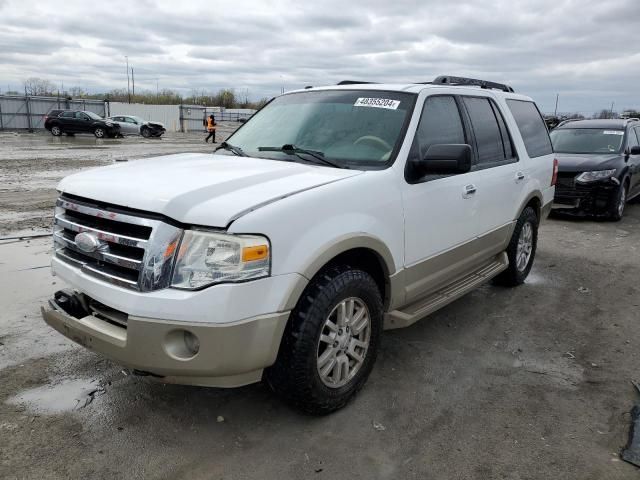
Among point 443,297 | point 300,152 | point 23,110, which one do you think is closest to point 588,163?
point 443,297

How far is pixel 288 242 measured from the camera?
2680mm

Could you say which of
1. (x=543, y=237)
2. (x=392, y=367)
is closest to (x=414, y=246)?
(x=392, y=367)

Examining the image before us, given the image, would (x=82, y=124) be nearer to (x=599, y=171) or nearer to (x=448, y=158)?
(x=599, y=171)

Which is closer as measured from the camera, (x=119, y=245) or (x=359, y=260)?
(x=119, y=245)

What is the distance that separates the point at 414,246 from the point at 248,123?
1946mm

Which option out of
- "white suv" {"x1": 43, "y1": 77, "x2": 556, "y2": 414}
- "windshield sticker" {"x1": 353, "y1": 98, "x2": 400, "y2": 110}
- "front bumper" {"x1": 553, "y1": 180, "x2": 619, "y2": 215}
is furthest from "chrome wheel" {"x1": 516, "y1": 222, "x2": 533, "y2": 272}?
"front bumper" {"x1": 553, "y1": 180, "x2": 619, "y2": 215}

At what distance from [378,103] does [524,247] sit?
9.05 ft

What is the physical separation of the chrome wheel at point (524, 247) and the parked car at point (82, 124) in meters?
30.3

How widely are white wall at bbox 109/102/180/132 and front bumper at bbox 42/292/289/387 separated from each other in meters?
44.8

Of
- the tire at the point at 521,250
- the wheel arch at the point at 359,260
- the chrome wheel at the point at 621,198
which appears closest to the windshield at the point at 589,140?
the chrome wheel at the point at 621,198

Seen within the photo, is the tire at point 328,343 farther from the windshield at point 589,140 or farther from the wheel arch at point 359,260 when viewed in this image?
the windshield at point 589,140

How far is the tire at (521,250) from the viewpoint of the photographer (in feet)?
Answer: 17.6

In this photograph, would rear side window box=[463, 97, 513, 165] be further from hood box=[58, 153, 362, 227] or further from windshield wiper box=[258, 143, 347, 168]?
hood box=[58, 153, 362, 227]

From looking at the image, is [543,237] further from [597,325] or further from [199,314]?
[199,314]
